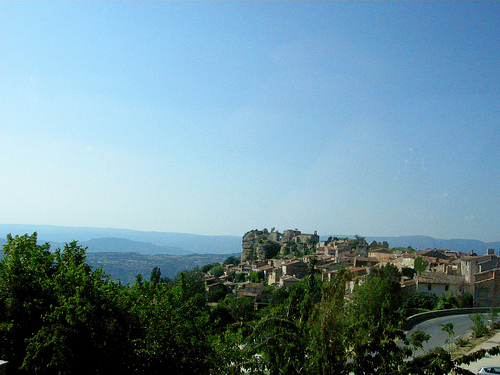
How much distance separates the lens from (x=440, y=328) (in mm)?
27328

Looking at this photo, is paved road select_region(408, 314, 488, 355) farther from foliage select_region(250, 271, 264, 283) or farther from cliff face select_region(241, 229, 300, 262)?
cliff face select_region(241, 229, 300, 262)

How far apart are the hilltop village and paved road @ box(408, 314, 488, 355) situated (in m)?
5.19

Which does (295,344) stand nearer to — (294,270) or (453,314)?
(453,314)

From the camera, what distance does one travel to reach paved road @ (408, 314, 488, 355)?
23.5 m

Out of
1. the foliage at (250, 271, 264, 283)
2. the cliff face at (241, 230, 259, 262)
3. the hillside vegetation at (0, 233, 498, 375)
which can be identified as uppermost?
the hillside vegetation at (0, 233, 498, 375)

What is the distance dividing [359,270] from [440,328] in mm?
26328

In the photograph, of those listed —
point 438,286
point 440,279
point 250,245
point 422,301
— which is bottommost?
point 250,245

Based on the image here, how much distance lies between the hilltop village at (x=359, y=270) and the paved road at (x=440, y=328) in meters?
5.19

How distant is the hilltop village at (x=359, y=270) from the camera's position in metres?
41.2

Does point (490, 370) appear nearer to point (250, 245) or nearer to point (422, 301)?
point (422, 301)

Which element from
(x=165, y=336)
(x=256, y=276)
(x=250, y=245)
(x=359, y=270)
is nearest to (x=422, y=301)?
(x=359, y=270)

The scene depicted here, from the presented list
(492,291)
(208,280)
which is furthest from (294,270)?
(492,291)

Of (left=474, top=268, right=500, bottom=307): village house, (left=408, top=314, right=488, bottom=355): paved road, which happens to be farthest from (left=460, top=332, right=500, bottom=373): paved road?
(left=474, top=268, right=500, bottom=307): village house

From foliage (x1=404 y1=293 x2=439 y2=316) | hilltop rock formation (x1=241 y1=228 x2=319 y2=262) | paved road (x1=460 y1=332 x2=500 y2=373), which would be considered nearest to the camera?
paved road (x1=460 y1=332 x2=500 y2=373)
